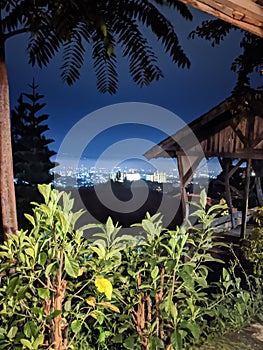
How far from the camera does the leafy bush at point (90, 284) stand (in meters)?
1.32

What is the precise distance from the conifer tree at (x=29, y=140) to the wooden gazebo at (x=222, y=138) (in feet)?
25.5

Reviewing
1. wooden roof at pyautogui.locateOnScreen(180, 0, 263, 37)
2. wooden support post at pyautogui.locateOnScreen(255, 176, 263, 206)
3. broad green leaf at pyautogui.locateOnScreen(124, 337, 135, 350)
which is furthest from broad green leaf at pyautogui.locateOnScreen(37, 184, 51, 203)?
wooden support post at pyautogui.locateOnScreen(255, 176, 263, 206)

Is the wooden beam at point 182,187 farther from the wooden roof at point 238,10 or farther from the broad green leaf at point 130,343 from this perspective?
the broad green leaf at point 130,343

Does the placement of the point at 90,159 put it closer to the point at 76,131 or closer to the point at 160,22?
the point at 76,131

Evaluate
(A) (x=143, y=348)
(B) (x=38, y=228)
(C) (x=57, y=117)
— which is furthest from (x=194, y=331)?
(C) (x=57, y=117)

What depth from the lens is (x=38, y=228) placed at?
1.46m

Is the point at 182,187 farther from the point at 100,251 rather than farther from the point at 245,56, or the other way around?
the point at 100,251

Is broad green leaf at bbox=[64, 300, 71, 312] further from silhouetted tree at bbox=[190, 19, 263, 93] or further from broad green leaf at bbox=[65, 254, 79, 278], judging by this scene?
silhouetted tree at bbox=[190, 19, 263, 93]

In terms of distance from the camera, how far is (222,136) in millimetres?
6570

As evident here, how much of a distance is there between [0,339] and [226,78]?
19939 mm

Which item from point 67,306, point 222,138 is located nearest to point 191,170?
point 222,138

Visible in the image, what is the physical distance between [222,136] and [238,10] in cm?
524

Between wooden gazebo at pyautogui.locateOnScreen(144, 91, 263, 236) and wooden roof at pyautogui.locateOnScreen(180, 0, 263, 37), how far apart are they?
3.97 meters

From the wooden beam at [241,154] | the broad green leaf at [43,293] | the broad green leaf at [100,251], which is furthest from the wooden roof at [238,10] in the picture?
Result: the wooden beam at [241,154]
